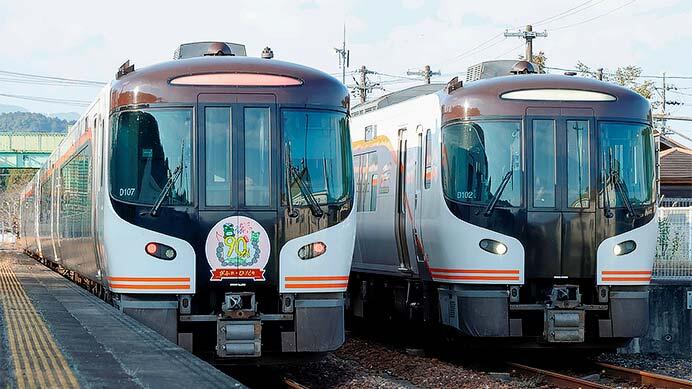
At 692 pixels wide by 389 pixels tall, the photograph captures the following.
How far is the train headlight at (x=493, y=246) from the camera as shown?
43.0ft

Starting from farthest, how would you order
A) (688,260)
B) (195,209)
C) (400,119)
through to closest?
(688,260), (400,119), (195,209)

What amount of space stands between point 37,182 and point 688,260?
16.6 m

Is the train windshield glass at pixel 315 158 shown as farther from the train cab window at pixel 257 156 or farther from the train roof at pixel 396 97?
the train roof at pixel 396 97

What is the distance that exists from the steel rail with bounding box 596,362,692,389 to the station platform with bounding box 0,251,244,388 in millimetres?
5408

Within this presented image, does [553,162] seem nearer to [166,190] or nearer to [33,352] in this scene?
[166,190]

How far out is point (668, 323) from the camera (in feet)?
56.4

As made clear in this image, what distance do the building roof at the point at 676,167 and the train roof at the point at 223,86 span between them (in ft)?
58.1

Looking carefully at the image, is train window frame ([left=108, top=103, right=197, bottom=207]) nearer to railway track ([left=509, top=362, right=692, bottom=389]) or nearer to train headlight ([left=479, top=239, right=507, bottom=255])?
train headlight ([left=479, top=239, right=507, bottom=255])

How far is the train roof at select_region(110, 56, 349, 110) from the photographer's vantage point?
11.4 m

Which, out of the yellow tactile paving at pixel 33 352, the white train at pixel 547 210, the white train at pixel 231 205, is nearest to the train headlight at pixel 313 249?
the white train at pixel 231 205

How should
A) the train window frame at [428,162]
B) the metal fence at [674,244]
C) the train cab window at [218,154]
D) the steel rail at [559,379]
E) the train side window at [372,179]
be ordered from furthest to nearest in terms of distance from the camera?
the metal fence at [674,244] → the train side window at [372,179] → the train window frame at [428,162] → the steel rail at [559,379] → the train cab window at [218,154]

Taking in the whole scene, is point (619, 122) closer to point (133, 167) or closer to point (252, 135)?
point (252, 135)

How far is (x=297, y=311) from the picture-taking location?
1130 cm

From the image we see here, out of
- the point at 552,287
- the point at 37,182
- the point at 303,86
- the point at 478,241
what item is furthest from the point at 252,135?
the point at 37,182
